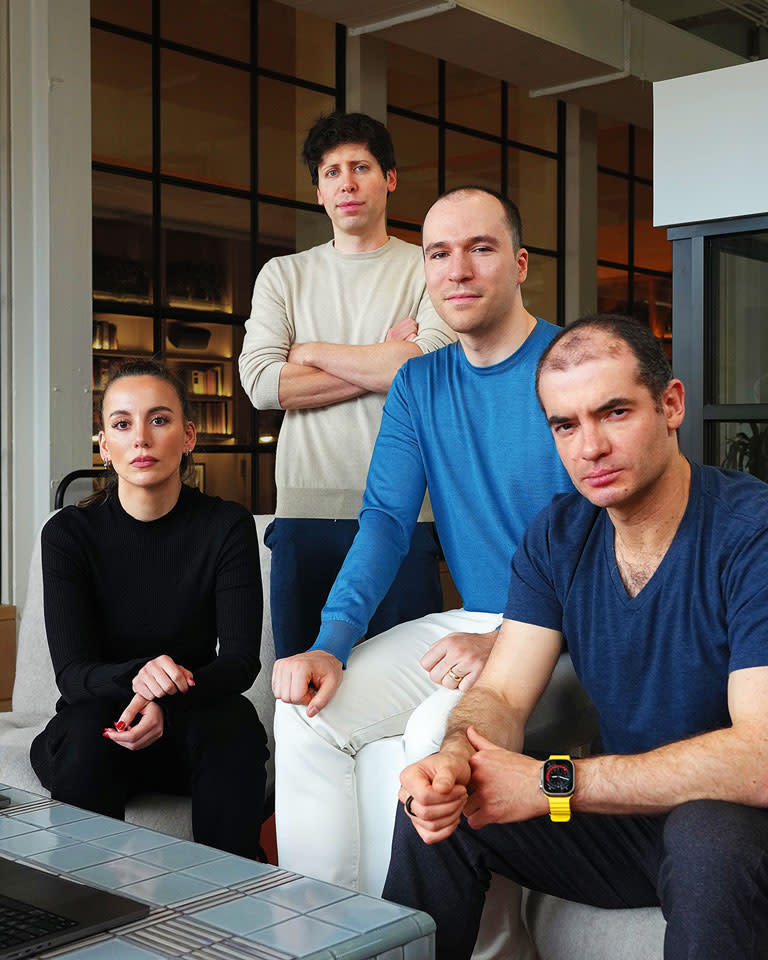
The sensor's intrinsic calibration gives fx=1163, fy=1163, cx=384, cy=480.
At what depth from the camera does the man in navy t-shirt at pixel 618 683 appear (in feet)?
4.56

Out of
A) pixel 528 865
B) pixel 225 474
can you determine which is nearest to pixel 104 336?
pixel 225 474

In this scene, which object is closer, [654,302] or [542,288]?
[542,288]

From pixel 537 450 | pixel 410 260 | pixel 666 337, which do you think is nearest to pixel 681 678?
pixel 537 450

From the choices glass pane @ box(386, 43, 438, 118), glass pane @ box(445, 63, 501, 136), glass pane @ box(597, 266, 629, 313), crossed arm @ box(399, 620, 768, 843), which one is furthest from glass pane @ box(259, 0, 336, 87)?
crossed arm @ box(399, 620, 768, 843)

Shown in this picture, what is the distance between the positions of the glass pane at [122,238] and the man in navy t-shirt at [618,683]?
2.69 meters

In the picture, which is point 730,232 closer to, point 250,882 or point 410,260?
point 410,260

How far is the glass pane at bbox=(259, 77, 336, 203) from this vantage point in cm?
457

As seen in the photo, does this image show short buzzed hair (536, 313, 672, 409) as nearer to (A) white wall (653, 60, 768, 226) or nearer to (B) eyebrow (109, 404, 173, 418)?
(B) eyebrow (109, 404, 173, 418)

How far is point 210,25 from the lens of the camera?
14.3 ft

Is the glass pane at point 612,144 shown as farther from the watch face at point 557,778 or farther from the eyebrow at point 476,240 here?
the watch face at point 557,778

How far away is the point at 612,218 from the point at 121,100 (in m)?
3.28

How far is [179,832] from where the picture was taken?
1.97 m

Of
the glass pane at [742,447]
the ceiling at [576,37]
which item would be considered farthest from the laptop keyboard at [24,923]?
the ceiling at [576,37]

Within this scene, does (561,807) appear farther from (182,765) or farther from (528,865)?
(182,765)
